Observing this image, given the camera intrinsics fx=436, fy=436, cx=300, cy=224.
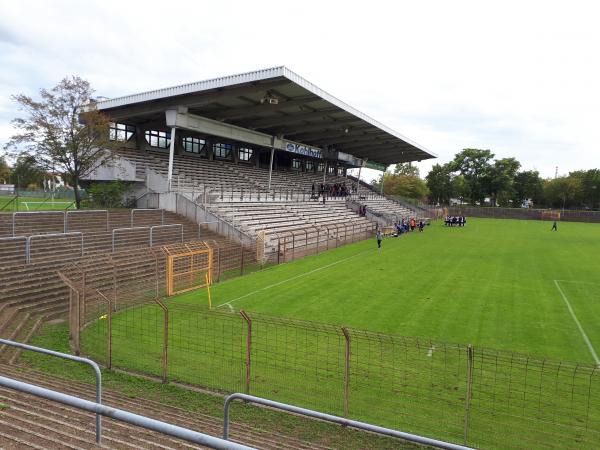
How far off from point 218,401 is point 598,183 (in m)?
100

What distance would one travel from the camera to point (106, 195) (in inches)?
1053

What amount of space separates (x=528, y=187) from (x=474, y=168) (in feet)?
43.4

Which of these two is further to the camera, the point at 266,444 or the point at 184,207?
the point at 184,207

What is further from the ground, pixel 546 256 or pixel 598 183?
pixel 598 183

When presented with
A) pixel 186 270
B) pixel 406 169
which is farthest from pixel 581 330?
pixel 406 169

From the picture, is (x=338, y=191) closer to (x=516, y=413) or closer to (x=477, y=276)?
(x=477, y=276)

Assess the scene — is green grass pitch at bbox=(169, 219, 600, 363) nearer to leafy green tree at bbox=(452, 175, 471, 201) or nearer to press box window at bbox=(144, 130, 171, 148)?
press box window at bbox=(144, 130, 171, 148)

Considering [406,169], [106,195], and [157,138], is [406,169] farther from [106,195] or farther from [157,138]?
[106,195]

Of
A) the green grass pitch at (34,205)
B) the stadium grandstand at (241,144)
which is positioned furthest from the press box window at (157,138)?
the green grass pitch at (34,205)

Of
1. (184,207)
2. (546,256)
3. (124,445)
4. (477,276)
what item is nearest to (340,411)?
(124,445)

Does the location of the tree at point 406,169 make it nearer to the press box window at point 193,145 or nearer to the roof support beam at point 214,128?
the roof support beam at point 214,128

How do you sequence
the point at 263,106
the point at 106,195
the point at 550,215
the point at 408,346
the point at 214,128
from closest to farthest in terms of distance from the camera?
1. the point at 408,346
2. the point at 106,195
3. the point at 263,106
4. the point at 214,128
5. the point at 550,215

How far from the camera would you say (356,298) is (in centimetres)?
1495

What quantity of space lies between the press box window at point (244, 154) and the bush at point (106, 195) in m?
20.1
